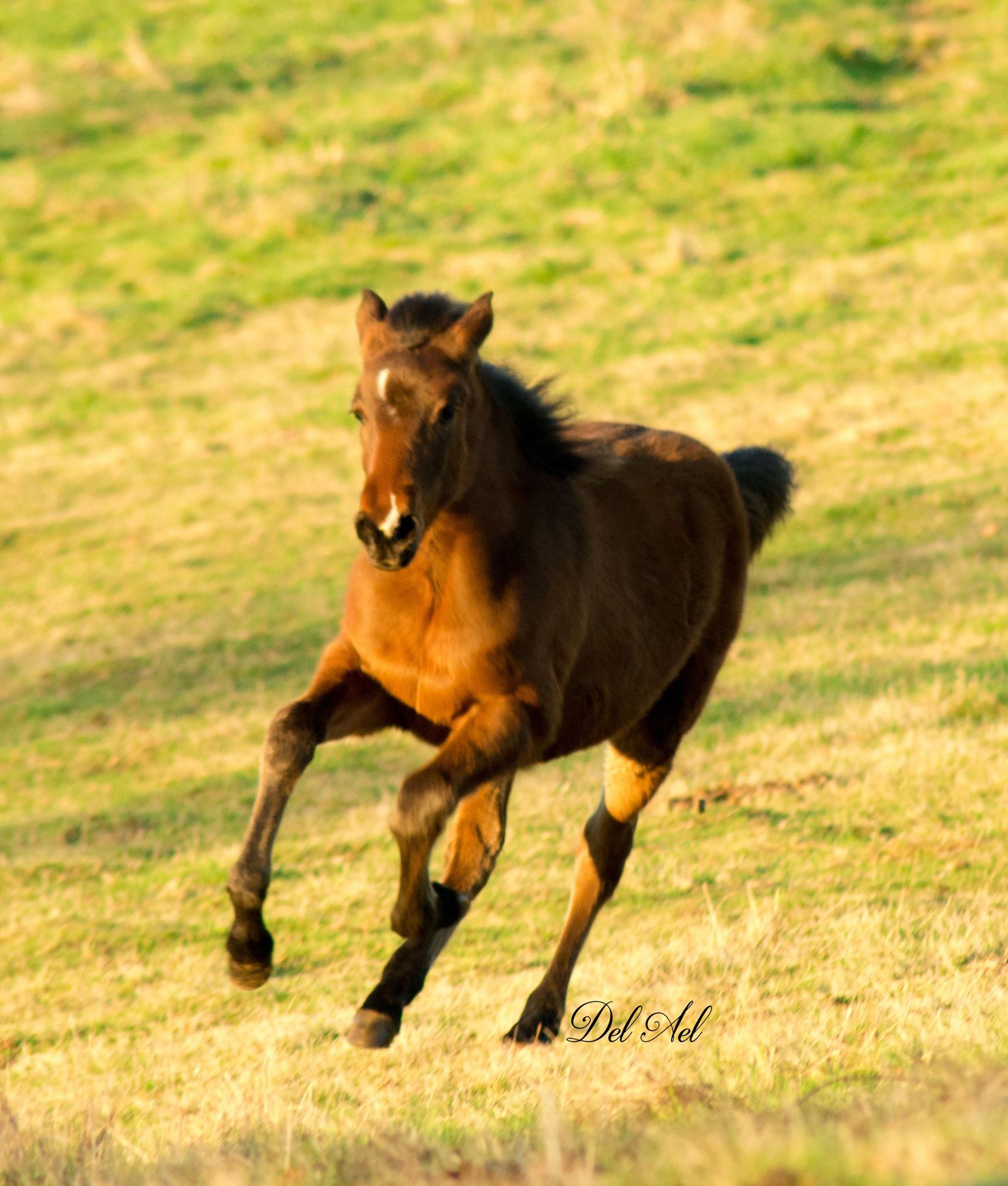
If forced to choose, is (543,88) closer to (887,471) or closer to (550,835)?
(887,471)

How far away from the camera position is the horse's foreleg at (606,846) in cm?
682

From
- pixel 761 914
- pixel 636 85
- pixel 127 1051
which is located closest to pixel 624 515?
pixel 761 914

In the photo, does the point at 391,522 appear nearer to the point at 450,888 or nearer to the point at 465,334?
the point at 465,334

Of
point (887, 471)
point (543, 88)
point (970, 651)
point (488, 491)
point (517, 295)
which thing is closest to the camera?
point (488, 491)

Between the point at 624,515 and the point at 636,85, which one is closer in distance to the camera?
the point at 624,515

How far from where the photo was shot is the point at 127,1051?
684cm

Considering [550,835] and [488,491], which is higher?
[488,491]

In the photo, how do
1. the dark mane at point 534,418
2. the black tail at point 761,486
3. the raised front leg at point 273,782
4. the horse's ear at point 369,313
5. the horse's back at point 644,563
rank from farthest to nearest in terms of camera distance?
the black tail at point 761,486
the horse's back at point 644,563
the dark mane at point 534,418
the horse's ear at point 369,313
the raised front leg at point 273,782

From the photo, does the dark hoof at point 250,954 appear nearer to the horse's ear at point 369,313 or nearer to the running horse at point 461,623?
the running horse at point 461,623

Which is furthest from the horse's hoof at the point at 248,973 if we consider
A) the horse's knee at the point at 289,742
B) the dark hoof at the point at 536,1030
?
the dark hoof at the point at 536,1030

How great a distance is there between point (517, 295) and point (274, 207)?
5112mm

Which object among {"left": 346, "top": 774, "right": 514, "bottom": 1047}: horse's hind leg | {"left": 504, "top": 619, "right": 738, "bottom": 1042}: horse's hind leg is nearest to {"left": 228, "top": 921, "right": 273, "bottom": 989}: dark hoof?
{"left": 346, "top": 774, "right": 514, "bottom": 1047}: horse's hind leg

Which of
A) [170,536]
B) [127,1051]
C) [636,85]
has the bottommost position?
[170,536]

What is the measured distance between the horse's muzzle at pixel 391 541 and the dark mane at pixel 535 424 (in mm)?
1149
